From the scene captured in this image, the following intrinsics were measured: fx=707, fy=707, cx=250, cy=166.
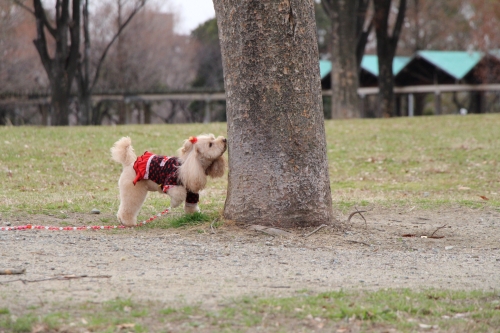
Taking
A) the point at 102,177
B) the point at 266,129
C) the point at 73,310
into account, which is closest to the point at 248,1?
the point at 266,129

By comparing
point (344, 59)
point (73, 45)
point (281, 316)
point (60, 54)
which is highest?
point (73, 45)

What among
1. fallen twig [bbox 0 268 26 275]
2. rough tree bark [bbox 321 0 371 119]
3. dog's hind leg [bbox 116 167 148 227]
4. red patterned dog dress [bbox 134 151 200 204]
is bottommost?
fallen twig [bbox 0 268 26 275]

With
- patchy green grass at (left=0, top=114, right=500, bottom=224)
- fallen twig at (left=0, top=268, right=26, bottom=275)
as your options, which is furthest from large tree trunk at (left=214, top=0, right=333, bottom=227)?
fallen twig at (left=0, top=268, right=26, bottom=275)

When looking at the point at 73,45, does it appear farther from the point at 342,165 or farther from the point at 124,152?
the point at 124,152

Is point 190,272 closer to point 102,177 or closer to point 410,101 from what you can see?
point 102,177

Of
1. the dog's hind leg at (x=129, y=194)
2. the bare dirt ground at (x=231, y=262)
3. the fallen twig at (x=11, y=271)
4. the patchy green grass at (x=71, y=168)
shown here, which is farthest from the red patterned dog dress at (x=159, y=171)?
the fallen twig at (x=11, y=271)

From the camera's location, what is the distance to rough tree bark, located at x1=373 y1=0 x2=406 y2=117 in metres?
23.7

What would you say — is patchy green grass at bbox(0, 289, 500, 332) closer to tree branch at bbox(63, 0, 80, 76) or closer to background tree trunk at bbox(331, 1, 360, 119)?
tree branch at bbox(63, 0, 80, 76)

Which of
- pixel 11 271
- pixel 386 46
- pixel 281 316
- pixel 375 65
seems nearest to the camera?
pixel 281 316

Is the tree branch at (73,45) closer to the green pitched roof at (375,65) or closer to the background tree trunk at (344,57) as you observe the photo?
the background tree trunk at (344,57)

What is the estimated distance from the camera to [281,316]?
13.9ft

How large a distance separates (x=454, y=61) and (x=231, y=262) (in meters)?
30.4

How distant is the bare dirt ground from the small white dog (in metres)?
0.37

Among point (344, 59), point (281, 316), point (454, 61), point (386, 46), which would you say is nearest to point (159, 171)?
point (281, 316)
